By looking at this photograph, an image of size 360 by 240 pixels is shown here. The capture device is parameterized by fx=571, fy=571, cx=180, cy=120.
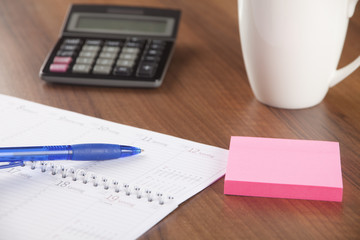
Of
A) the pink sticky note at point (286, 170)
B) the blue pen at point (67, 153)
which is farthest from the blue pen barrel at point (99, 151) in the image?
the pink sticky note at point (286, 170)

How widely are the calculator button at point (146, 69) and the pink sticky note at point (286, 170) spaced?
206 millimetres

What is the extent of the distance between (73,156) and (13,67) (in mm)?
296

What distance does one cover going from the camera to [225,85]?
2.57 feet

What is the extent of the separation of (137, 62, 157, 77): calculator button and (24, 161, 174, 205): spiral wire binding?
0.69ft

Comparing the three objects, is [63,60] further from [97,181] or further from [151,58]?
[97,181]

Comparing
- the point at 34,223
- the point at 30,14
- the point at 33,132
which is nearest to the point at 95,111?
the point at 33,132

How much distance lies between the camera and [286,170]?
560 millimetres

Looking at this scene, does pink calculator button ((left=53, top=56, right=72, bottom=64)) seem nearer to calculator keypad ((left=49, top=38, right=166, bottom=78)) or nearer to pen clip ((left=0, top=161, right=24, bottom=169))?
calculator keypad ((left=49, top=38, right=166, bottom=78))

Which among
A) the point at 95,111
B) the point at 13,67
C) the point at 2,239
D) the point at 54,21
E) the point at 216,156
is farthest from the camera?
the point at 54,21

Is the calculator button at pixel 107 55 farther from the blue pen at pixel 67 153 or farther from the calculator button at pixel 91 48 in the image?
the blue pen at pixel 67 153

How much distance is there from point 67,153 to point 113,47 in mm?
259

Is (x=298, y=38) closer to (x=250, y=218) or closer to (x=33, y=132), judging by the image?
(x=250, y=218)

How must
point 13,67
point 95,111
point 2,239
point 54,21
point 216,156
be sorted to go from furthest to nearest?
1. point 54,21
2. point 13,67
3. point 95,111
4. point 216,156
5. point 2,239

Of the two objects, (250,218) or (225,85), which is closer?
(250,218)
